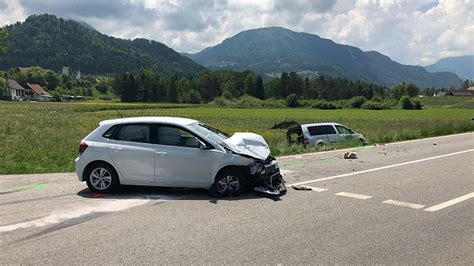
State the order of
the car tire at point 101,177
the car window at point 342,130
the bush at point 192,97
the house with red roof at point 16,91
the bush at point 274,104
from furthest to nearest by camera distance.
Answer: the bush at point 192,97 < the house with red roof at point 16,91 < the bush at point 274,104 < the car window at point 342,130 < the car tire at point 101,177

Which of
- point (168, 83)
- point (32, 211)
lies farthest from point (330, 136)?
point (168, 83)

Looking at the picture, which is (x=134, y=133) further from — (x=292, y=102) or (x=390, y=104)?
(x=292, y=102)

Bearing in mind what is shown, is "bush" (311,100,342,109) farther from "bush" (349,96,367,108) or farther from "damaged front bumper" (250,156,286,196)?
"damaged front bumper" (250,156,286,196)

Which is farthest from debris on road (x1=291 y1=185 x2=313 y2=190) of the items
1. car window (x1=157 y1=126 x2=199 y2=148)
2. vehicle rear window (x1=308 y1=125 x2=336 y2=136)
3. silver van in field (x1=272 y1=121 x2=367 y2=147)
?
vehicle rear window (x1=308 y1=125 x2=336 y2=136)

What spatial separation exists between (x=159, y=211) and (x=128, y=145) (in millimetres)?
1880

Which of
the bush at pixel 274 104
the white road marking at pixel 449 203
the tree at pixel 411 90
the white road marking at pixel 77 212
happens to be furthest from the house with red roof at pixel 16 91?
the white road marking at pixel 449 203

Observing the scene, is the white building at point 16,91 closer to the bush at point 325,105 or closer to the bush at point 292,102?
the bush at point 292,102

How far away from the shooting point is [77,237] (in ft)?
19.4

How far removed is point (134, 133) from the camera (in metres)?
8.69

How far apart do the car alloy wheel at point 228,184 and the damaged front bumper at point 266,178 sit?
339 mm

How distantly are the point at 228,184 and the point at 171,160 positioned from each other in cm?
117

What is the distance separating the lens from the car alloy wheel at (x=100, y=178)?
340 inches

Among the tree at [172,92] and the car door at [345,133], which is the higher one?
the tree at [172,92]

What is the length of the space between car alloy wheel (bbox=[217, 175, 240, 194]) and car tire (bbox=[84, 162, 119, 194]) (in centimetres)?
205
